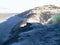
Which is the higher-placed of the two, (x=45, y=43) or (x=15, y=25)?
(x=15, y=25)

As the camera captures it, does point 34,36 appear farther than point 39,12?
No

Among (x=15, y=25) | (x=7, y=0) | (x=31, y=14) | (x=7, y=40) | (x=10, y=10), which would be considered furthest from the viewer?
(x=7, y=0)

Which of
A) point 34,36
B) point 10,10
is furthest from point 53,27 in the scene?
point 10,10

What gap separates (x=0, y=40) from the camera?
2.24 m

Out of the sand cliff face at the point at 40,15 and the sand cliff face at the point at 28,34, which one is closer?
the sand cliff face at the point at 28,34

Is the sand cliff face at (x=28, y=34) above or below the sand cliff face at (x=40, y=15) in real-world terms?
below

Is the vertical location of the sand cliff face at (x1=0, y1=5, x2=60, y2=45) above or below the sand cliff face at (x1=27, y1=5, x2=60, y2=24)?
below

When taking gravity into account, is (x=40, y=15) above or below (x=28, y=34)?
above

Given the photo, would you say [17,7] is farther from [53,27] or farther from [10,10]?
[53,27]

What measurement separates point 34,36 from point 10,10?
5114 mm

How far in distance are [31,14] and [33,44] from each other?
2.93 ft

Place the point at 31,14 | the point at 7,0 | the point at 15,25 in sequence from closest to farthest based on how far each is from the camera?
the point at 15,25 → the point at 31,14 → the point at 7,0

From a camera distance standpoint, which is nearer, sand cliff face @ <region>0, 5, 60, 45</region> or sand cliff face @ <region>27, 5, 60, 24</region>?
sand cliff face @ <region>0, 5, 60, 45</region>

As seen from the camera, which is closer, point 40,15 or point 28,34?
point 28,34
